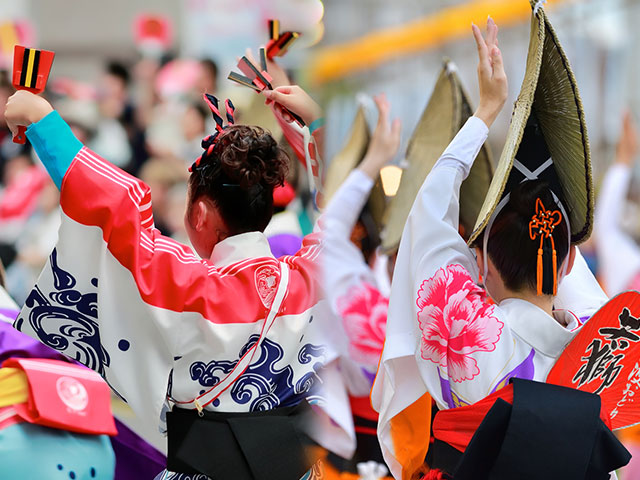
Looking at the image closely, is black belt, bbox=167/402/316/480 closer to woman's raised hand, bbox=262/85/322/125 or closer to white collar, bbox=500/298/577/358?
white collar, bbox=500/298/577/358

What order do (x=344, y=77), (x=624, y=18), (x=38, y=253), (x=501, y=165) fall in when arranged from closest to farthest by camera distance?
(x=501, y=165), (x=38, y=253), (x=624, y=18), (x=344, y=77)

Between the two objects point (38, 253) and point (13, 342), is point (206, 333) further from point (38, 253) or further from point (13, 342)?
point (38, 253)

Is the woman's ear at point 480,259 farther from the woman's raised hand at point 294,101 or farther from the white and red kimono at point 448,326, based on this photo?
the woman's raised hand at point 294,101

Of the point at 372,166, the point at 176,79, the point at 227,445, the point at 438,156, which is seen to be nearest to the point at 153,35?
the point at 176,79

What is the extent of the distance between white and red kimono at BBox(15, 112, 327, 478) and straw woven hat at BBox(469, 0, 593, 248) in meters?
0.46

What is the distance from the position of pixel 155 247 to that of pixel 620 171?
271cm

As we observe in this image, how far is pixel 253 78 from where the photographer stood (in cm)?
182

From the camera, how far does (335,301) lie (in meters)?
2.57

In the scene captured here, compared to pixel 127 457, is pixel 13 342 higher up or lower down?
higher up

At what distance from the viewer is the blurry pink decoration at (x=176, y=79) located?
6586 mm

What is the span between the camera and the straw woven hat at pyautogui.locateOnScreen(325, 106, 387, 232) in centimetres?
273

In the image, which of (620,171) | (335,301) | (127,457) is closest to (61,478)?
(127,457)

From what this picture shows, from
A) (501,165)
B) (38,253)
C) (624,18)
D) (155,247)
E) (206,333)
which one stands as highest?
(624,18)

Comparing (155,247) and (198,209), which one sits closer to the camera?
(155,247)
